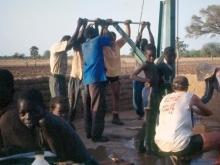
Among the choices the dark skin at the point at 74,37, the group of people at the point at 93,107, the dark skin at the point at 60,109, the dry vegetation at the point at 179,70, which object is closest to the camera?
the group of people at the point at 93,107

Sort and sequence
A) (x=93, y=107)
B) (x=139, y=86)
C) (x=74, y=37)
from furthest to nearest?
1. (x=139, y=86)
2. (x=74, y=37)
3. (x=93, y=107)

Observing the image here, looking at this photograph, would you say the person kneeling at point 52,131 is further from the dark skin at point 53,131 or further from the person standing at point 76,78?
the person standing at point 76,78

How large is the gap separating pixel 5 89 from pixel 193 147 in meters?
2.01

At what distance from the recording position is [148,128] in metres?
5.57

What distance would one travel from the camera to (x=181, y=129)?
4.36 metres

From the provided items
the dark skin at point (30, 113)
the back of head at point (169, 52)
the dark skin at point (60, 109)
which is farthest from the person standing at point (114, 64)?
the dark skin at point (30, 113)

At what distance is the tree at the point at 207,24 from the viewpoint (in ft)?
148

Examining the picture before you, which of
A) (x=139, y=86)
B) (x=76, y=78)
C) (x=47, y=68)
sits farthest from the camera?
(x=47, y=68)

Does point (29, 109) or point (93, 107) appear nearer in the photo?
point (29, 109)

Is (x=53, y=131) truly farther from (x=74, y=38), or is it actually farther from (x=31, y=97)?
(x=74, y=38)

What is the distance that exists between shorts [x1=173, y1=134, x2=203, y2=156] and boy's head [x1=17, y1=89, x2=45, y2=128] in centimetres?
197

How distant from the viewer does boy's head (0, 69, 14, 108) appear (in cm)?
325

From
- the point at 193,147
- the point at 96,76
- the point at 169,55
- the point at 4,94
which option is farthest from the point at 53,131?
the point at 96,76

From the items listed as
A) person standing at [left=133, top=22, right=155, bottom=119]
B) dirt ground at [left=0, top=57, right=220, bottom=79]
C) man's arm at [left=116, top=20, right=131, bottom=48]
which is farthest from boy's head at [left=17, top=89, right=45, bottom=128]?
dirt ground at [left=0, top=57, right=220, bottom=79]
